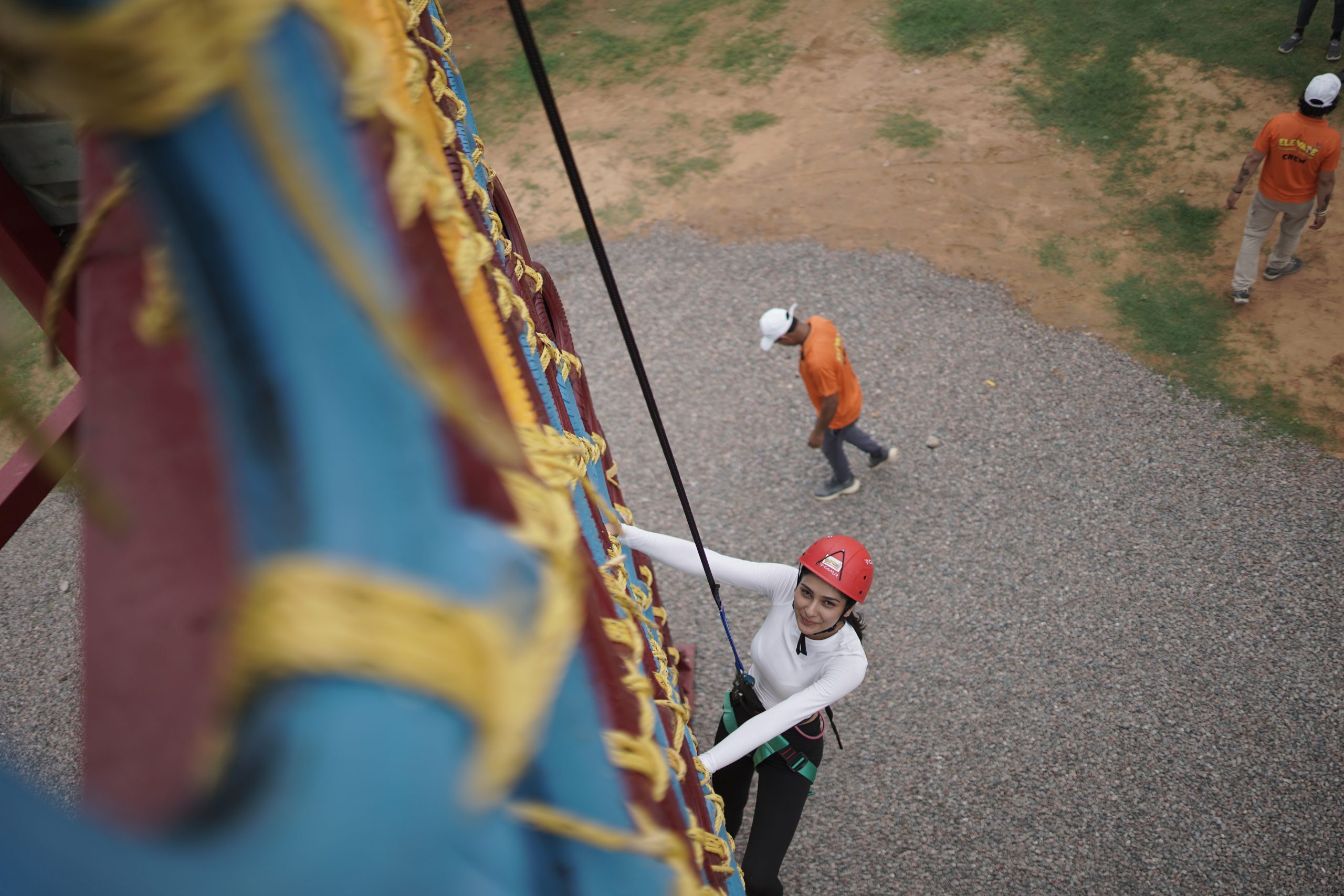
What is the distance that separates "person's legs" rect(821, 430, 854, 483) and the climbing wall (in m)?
4.55

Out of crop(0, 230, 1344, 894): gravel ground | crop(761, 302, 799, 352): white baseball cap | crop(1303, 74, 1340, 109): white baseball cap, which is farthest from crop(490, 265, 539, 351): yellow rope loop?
crop(1303, 74, 1340, 109): white baseball cap

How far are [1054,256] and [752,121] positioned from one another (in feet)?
11.3

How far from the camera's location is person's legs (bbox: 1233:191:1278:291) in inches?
238

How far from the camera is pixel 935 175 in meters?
7.79

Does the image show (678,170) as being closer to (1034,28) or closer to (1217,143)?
(1034,28)

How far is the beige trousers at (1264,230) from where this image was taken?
19.7ft

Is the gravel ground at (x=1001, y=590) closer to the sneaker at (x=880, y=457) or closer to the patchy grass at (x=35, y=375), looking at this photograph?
the sneaker at (x=880, y=457)

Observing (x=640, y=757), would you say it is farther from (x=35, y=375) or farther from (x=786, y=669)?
(x=35, y=375)

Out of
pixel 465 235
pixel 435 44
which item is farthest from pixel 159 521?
pixel 435 44

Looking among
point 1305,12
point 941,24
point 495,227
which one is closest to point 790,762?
point 495,227

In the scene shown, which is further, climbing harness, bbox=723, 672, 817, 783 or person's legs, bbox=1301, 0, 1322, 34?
person's legs, bbox=1301, 0, 1322, 34

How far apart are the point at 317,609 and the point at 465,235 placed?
592 millimetres

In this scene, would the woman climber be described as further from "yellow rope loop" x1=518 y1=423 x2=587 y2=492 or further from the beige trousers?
the beige trousers

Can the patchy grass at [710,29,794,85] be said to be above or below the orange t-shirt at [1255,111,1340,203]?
above
